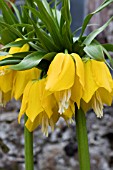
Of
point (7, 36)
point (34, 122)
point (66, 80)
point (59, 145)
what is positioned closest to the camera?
point (66, 80)

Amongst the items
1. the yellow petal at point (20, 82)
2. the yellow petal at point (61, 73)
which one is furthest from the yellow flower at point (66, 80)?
the yellow petal at point (20, 82)

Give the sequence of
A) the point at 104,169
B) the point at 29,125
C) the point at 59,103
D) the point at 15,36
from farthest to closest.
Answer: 1. the point at 104,169
2. the point at 15,36
3. the point at 29,125
4. the point at 59,103

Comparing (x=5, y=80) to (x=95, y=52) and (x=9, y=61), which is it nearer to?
(x=9, y=61)

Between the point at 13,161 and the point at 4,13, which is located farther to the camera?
the point at 13,161

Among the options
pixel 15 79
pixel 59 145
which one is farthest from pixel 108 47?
pixel 59 145

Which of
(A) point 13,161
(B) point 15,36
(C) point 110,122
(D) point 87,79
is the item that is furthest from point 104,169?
(D) point 87,79

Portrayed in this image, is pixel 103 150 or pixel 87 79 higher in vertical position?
pixel 87 79

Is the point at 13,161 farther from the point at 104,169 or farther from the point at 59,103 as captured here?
the point at 59,103

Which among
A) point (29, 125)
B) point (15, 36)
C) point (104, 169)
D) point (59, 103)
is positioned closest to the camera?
point (59, 103)
